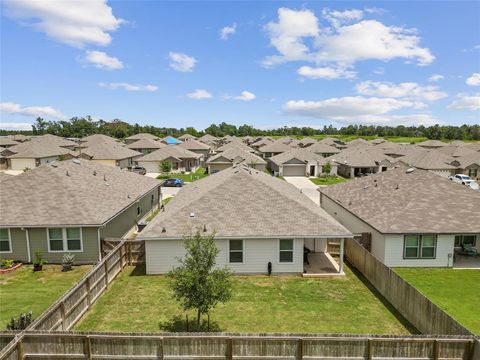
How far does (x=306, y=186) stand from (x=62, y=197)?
36.7m

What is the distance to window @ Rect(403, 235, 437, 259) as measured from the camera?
2073cm

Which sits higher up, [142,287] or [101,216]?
[101,216]

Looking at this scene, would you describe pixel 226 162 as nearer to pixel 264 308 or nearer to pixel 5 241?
pixel 5 241

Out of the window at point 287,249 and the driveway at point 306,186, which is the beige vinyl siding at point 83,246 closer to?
the window at point 287,249

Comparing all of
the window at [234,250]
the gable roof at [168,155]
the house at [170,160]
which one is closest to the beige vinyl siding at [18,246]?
the window at [234,250]

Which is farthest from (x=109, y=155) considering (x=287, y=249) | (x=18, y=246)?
(x=287, y=249)

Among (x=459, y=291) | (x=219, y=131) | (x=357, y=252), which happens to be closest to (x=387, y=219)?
(x=357, y=252)

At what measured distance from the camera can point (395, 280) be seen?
15.8 m

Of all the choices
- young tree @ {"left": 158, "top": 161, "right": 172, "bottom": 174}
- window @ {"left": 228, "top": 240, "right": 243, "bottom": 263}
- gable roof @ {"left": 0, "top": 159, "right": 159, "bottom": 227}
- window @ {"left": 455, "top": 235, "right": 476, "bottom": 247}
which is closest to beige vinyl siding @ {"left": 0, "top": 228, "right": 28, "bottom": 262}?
gable roof @ {"left": 0, "top": 159, "right": 159, "bottom": 227}

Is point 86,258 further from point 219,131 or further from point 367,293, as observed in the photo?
point 219,131

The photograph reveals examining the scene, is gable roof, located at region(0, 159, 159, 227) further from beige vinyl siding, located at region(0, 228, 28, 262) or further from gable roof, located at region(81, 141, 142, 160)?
gable roof, located at region(81, 141, 142, 160)

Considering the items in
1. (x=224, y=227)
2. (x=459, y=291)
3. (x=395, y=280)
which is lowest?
(x=459, y=291)

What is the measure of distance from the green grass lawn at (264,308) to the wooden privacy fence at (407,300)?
566 mm

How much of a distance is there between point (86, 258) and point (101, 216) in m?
2.58
